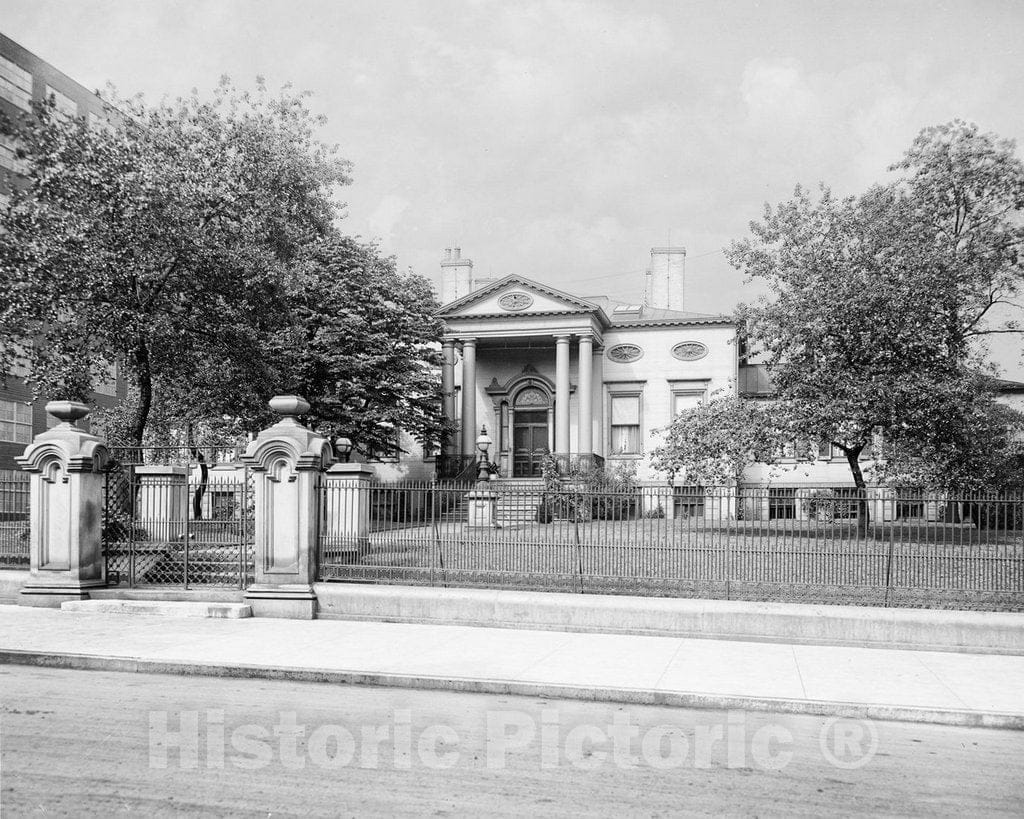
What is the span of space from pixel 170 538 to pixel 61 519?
5.12ft

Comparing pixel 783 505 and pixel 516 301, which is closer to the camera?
pixel 783 505

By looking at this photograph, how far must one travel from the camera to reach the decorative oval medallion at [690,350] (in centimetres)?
3466

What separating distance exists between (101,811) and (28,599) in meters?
9.70

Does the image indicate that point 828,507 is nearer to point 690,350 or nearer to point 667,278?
point 690,350

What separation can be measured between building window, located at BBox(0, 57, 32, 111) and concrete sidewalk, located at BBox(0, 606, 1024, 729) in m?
35.3

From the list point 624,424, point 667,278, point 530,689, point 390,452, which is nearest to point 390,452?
point 390,452

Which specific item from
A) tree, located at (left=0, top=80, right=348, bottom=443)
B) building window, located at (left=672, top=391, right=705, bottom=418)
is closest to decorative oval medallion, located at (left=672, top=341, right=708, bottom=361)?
building window, located at (left=672, top=391, right=705, bottom=418)

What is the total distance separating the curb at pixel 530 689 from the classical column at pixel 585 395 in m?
24.0

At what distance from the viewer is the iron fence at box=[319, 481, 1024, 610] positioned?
37.2 feet

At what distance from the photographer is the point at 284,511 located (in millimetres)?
13031

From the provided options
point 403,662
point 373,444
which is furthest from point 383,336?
point 403,662

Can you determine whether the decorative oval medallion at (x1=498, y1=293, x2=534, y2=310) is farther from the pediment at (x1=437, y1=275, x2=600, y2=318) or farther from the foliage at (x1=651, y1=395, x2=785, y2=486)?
the foliage at (x1=651, y1=395, x2=785, y2=486)

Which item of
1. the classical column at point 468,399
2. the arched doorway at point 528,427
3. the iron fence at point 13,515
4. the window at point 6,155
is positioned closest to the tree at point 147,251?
the iron fence at point 13,515

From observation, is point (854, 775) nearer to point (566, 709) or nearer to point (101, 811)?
point (566, 709)
